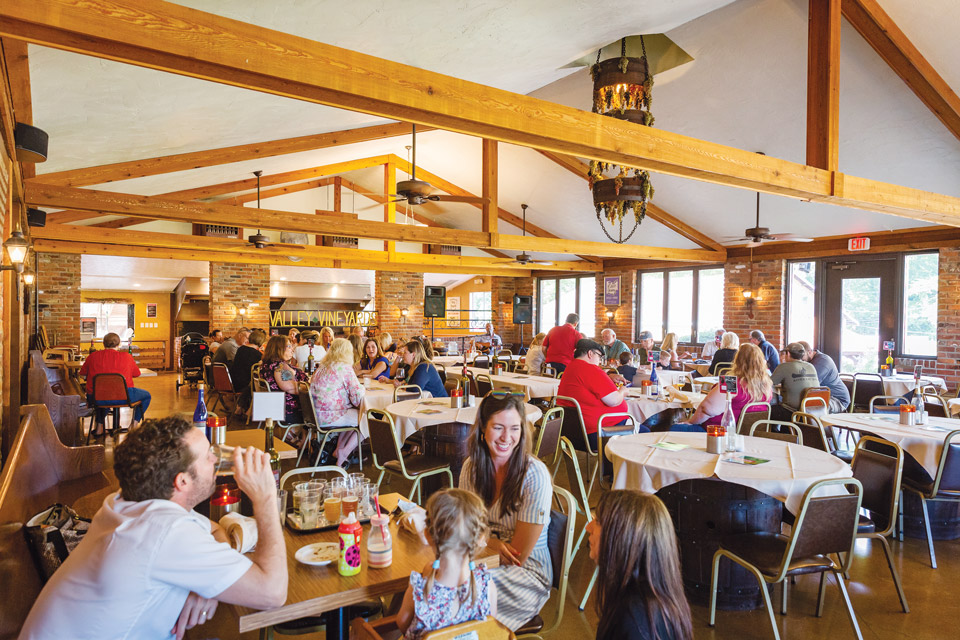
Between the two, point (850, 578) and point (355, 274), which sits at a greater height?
point (355, 274)

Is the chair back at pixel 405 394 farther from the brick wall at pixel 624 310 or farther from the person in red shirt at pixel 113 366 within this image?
the brick wall at pixel 624 310

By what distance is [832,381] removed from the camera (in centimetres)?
633

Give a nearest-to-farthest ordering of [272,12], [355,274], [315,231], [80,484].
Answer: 1. [272,12]
2. [80,484]
3. [315,231]
4. [355,274]

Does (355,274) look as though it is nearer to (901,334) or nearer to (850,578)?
(901,334)

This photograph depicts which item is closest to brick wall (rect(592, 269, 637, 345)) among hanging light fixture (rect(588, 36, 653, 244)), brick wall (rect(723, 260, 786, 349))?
brick wall (rect(723, 260, 786, 349))

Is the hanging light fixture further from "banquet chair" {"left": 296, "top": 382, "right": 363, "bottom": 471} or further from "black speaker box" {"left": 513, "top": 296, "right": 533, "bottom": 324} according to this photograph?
"black speaker box" {"left": 513, "top": 296, "right": 533, "bottom": 324}

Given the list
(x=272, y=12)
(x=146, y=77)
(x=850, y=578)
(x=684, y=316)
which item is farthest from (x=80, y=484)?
(x=684, y=316)

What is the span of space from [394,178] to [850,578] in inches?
429

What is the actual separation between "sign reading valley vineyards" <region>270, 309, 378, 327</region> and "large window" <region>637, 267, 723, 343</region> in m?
6.98

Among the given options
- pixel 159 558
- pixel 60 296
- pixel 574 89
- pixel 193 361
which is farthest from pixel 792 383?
pixel 60 296

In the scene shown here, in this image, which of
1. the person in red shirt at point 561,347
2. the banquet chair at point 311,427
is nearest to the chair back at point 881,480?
the banquet chair at point 311,427

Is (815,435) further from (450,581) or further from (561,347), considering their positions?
(561,347)

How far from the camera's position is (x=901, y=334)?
912 cm

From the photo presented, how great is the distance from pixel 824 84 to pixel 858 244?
5.84m
